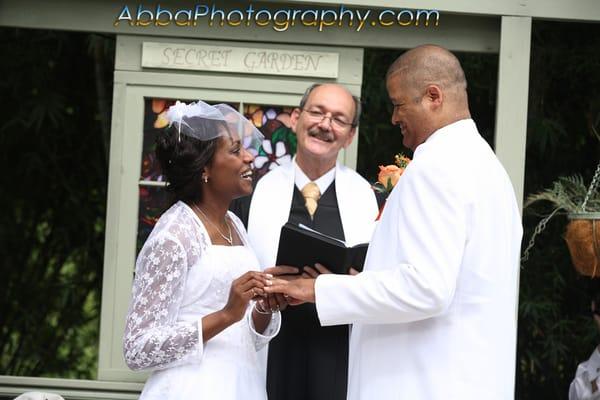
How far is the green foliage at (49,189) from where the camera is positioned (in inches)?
272

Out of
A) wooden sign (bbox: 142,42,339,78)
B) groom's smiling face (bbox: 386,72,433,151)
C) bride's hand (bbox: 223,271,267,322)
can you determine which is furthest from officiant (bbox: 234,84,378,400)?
groom's smiling face (bbox: 386,72,433,151)

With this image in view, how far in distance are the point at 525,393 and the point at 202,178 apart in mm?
3832

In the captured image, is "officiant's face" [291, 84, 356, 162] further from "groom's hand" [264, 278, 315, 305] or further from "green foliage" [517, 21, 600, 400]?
"green foliage" [517, 21, 600, 400]

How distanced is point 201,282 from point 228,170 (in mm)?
420

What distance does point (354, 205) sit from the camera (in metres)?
4.56

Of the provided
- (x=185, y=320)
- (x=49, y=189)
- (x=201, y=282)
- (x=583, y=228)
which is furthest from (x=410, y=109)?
(x=49, y=189)

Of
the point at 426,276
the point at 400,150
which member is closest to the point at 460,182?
the point at 426,276

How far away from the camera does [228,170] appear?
3598 mm

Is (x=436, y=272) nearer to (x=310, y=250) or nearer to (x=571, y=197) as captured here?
(x=310, y=250)

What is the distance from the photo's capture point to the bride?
3.29 meters

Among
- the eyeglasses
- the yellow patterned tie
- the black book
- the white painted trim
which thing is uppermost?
the white painted trim

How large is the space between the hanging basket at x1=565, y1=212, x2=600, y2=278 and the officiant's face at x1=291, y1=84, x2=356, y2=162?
3.41ft

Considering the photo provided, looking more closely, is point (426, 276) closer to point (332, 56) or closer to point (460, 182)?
point (460, 182)

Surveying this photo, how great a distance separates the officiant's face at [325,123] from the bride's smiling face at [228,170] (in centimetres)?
97
